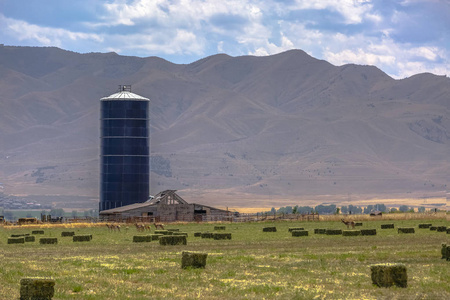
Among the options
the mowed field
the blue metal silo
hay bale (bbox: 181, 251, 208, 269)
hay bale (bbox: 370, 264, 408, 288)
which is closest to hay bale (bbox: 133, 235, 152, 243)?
the mowed field

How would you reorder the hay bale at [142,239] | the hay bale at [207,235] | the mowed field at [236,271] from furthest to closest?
the hay bale at [207,235], the hay bale at [142,239], the mowed field at [236,271]

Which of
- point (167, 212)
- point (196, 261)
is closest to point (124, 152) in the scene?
point (167, 212)

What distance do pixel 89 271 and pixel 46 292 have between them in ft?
27.1

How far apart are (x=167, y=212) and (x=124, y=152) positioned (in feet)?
48.4

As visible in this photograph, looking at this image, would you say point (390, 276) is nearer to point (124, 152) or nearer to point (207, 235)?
point (207, 235)

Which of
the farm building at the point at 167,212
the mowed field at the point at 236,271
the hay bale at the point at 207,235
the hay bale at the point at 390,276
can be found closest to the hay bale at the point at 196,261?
the mowed field at the point at 236,271

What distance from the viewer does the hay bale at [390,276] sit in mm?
28734

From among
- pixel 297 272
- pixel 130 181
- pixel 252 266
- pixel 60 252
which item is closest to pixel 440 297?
pixel 297 272

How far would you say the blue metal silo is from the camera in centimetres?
12206

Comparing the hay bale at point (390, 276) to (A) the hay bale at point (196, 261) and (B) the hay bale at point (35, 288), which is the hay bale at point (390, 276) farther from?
(B) the hay bale at point (35, 288)

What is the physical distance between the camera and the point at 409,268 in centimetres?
3397

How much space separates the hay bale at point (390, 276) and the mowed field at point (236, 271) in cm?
38

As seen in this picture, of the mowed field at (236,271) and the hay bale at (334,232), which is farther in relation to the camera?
the hay bale at (334,232)

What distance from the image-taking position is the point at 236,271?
1348 inches
